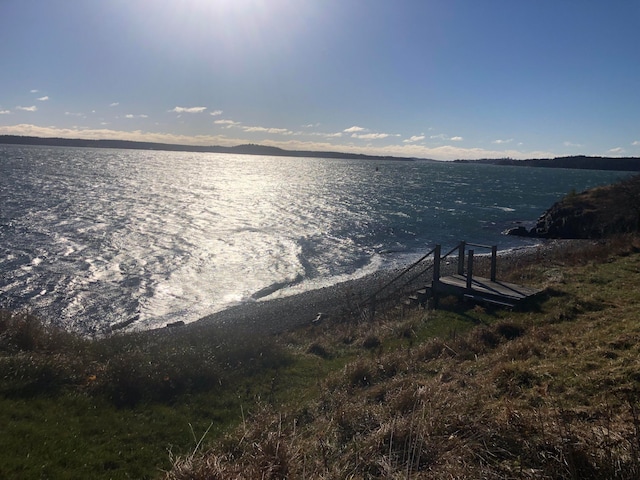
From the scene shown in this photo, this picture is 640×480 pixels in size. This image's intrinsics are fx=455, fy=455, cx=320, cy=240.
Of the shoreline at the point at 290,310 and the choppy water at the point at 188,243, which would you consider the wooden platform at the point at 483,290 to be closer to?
the shoreline at the point at 290,310

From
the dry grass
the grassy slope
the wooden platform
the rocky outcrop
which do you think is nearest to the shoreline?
the wooden platform

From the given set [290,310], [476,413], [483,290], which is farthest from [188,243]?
[476,413]

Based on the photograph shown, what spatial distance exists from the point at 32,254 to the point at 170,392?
27.6m

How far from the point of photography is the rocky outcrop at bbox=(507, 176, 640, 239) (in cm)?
3303

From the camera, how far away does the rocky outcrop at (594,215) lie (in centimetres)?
3303

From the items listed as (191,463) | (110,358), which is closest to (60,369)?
(110,358)

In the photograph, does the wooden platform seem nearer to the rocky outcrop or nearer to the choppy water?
the choppy water

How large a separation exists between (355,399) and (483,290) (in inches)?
342

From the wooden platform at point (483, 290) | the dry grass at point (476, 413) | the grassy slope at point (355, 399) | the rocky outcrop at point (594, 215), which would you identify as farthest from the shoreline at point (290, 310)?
the rocky outcrop at point (594, 215)

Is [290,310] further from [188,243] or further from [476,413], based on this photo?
[188,243]

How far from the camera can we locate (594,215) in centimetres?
4388

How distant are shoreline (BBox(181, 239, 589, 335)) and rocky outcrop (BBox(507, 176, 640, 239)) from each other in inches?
504

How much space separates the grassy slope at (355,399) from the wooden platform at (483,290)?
0.55 metres

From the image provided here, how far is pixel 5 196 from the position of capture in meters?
60.1
